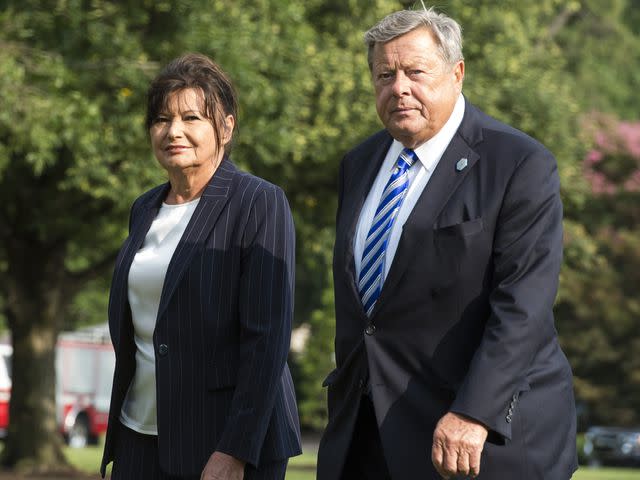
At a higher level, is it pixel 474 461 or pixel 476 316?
pixel 476 316

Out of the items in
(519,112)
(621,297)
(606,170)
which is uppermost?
(519,112)

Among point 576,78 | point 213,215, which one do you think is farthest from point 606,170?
point 213,215

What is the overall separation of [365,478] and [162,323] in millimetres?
754

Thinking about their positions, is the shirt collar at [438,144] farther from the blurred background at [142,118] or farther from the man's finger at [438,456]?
the man's finger at [438,456]

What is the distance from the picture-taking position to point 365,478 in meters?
4.12

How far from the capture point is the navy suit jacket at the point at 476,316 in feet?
12.5

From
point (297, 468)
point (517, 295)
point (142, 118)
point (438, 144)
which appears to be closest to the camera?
point (517, 295)

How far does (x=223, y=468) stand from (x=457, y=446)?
30.9 inches

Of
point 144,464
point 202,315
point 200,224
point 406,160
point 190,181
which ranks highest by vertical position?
point 406,160

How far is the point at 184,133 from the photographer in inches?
171

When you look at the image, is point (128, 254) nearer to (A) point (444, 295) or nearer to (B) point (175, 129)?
(B) point (175, 129)

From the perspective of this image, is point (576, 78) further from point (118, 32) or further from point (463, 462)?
point (463, 462)

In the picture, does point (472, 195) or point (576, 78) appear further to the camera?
point (576, 78)

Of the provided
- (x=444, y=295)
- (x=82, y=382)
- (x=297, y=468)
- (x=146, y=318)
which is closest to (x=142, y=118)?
(x=146, y=318)
